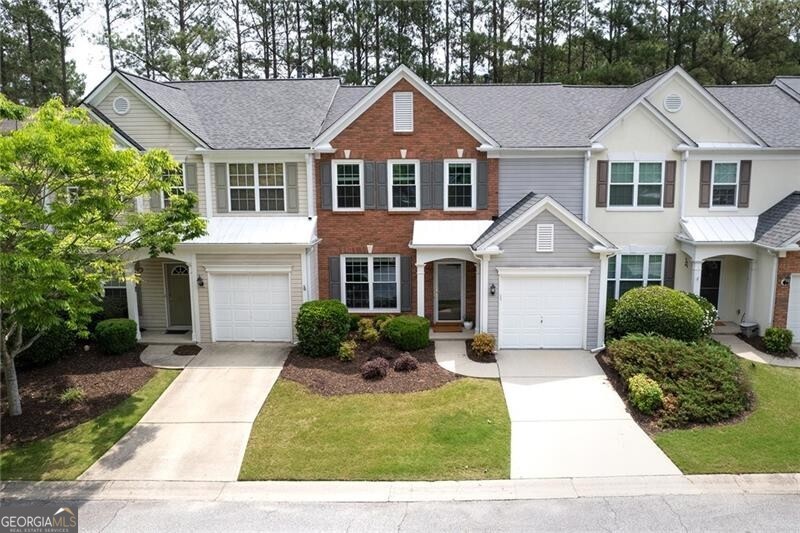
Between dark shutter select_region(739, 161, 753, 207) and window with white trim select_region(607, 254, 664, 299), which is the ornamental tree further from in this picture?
dark shutter select_region(739, 161, 753, 207)

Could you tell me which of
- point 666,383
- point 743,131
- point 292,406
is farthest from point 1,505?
point 743,131

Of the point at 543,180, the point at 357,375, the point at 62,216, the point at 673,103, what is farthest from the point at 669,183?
the point at 62,216

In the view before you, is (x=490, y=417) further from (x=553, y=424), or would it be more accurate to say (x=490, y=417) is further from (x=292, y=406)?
(x=292, y=406)

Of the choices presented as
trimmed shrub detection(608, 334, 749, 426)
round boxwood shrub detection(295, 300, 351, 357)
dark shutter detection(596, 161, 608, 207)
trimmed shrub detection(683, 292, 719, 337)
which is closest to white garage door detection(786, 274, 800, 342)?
trimmed shrub detection(683, 292, 719, 337)

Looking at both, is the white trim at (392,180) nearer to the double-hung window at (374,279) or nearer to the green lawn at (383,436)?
the double-hung window at (374,279)

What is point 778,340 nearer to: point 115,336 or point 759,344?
point 759,344

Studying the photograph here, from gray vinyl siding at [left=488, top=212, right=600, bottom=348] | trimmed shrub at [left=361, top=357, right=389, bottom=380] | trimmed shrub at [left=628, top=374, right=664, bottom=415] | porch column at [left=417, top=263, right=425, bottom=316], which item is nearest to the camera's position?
trimmed shrub at [left=628, top=374, right=664, bottom=415]
